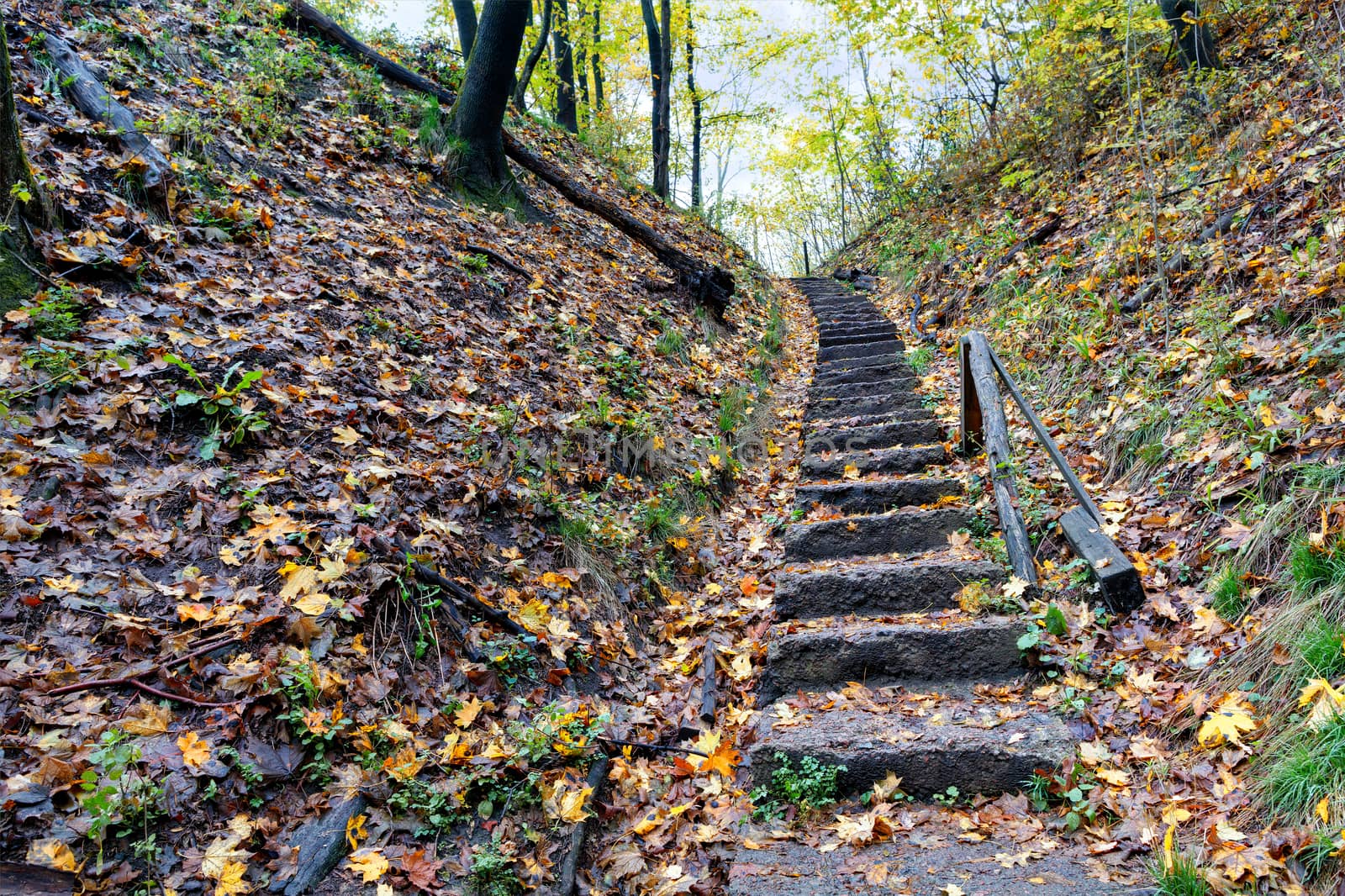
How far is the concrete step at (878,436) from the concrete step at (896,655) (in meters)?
2.65

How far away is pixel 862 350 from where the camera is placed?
30.2ft

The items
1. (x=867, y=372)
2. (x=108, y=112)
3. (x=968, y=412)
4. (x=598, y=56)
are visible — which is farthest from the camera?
(x=598, y=56)

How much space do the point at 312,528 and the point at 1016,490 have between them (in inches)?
165

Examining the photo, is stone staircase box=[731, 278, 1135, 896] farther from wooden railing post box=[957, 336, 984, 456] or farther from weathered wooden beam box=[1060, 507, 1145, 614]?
weathered wooden beam box=[1060, 507, 1145, 614]

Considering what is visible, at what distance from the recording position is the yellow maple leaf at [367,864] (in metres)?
2.29

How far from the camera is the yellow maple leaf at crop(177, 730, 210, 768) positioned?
7.56 ft

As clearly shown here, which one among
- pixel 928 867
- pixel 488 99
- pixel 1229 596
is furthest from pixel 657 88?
pixel 928 867

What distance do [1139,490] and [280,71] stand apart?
28.9 ft

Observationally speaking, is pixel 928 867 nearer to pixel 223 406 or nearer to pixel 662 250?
pixel 223 406

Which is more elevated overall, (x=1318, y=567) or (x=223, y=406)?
(x=223, y=406)

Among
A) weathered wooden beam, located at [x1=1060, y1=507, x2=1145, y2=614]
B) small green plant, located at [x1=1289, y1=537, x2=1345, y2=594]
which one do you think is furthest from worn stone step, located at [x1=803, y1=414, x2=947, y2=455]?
small green plant, located at [x1=1289, y1=537, x2=1345, y2=594]

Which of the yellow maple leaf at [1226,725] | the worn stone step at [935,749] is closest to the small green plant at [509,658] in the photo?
the worn stone step at [935,749]

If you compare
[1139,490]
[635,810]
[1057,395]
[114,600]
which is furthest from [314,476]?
[1057,395]

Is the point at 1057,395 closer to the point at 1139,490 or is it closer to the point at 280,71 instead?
the point at 1139,490
